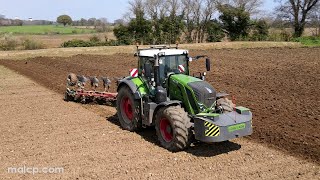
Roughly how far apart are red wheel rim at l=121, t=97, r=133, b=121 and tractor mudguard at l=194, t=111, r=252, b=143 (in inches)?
99.5

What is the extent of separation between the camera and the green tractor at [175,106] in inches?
292

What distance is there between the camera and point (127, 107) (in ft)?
31.8

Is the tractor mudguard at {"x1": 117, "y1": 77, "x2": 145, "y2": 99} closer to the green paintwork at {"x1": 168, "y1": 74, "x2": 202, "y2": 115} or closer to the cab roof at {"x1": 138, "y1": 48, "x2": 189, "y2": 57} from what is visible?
the cab roof at {"x1": 138, "y1": 48, "x2": 189, "y2": 57}

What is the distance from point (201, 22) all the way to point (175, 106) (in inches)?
1876

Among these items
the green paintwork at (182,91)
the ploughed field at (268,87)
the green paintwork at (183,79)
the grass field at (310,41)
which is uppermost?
the grass field at (310,41)

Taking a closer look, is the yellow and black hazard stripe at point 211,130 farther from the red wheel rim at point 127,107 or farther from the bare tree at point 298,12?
the bare tree at point 298,12

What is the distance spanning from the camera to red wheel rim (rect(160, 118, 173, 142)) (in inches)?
310

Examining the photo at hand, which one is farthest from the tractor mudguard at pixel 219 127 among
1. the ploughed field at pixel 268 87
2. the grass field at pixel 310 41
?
the grass field at pixel 310 41

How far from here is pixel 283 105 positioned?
455 inches

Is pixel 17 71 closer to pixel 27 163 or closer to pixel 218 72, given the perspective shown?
pixel 218 72

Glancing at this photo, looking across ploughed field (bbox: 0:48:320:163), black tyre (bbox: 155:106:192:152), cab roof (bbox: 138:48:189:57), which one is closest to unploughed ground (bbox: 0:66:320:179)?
black tyre (bbox: 155:106:192:152)

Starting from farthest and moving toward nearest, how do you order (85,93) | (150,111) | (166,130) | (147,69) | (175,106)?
(85,93) → (147,69) → (150,111) → (166,130) → (175,106)

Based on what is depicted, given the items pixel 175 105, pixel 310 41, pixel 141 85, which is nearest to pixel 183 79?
pixel 175 105

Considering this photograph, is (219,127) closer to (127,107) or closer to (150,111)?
(150,111)
